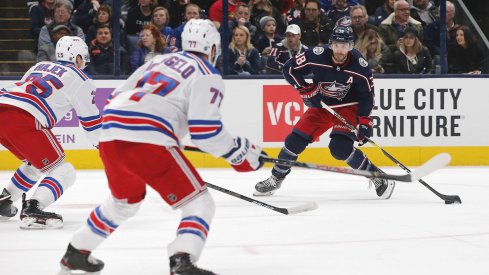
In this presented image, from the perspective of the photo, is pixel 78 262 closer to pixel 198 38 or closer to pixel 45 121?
pixel 198 38

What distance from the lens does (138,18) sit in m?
8.29

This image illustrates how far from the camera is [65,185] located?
4.92 meters

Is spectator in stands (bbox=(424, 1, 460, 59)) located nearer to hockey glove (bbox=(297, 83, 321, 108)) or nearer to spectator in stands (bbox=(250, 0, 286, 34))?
spectator in stands (bbox=(250, 0, 286, 34))

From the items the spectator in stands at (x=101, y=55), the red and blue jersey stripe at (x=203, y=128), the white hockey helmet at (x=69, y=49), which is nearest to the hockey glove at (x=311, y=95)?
the white hockey helmet at (x=69, y=49)

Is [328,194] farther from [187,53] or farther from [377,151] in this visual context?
[187,53]

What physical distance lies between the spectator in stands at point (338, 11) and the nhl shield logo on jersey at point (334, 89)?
8.56 feet

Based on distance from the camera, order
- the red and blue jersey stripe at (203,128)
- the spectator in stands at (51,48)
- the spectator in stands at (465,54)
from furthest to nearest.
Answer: the spectator in stands at (465,54)
the spectator in stands at (51,48)
the red and blue jersey stripe at (203,128)

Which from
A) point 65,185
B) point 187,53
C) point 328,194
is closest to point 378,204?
point 328,194

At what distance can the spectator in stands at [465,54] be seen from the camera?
8.61m

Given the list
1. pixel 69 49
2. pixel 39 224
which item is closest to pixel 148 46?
pixel 69 49

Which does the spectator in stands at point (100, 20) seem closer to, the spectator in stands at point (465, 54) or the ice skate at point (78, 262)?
the spectator in stands at point (465, 54)

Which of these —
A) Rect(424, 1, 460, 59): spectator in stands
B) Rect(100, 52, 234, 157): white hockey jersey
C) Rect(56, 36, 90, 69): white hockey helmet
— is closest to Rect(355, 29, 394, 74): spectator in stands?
Rect(424, 1, 460, 59): spectator in stands

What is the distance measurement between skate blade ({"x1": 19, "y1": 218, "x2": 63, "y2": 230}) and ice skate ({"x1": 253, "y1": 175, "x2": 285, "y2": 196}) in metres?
1.86

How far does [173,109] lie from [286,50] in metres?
5.02
